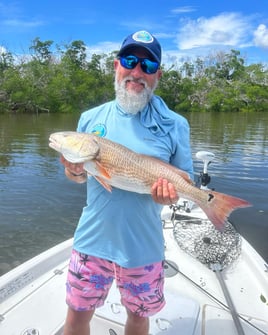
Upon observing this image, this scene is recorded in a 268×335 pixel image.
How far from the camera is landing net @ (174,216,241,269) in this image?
4.05 meters

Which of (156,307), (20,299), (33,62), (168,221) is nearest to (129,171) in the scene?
(156,307)

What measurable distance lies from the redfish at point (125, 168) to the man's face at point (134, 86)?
302 mm

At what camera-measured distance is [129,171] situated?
228cm

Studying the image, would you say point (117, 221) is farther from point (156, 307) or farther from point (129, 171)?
point (156, 307)

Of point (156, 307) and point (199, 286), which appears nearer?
point (156, 307)

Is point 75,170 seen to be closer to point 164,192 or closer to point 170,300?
point 164,192

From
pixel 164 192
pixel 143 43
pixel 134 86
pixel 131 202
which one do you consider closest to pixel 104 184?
pixel 131 202

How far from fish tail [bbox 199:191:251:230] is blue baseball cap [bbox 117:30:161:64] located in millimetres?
1002

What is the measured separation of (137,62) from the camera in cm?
228

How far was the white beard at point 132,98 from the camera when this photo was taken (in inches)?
91.2

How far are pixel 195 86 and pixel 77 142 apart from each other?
249ft

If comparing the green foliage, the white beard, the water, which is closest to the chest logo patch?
the white beard

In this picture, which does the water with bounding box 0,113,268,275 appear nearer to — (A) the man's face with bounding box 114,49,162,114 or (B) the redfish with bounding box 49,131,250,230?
(B) the redfish with bounding box 49,131,250,230

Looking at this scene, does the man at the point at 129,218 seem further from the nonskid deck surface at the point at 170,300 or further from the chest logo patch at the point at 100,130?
the nonskid deck surface at the point at 170,300
